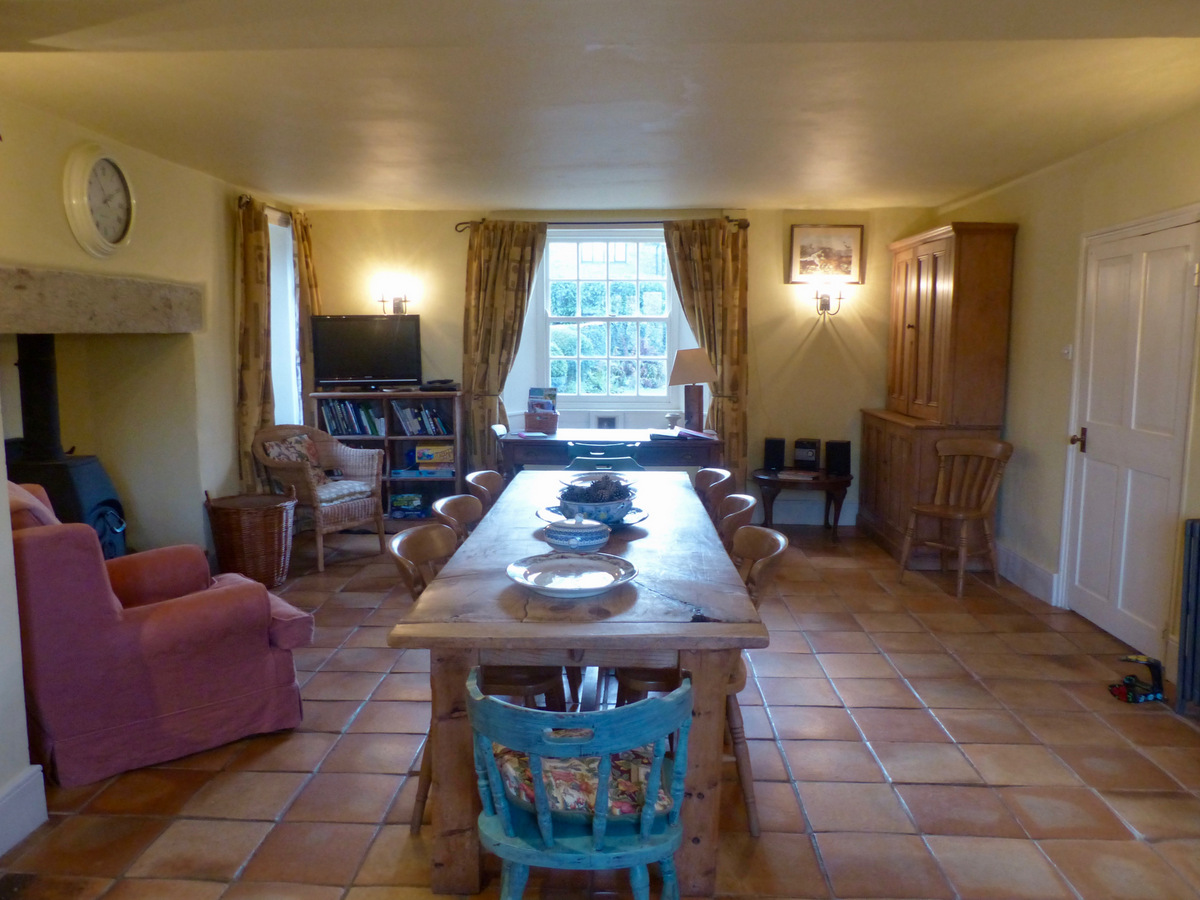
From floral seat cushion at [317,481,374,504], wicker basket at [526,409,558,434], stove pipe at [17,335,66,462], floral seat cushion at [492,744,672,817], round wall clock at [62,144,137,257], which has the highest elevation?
round wall clock at [62,144,137,257]

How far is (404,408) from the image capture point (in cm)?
656

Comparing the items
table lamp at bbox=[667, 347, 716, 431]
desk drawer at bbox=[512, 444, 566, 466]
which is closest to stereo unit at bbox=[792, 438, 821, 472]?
table lamp at bbox=[667, 347, 716, 431]

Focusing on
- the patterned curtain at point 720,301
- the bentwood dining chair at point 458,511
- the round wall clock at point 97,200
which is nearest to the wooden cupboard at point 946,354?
the patterned curtain at point 720,301

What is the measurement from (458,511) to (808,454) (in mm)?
3679

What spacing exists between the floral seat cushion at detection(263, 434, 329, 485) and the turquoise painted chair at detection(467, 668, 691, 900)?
12.8 ft

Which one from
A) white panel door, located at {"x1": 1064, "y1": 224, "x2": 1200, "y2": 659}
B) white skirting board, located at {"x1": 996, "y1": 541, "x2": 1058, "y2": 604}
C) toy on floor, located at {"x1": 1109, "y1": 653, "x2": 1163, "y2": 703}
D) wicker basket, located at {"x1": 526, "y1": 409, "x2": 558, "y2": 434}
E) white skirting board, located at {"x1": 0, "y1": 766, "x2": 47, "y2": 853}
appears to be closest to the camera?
white skirting board, located at {"x1": 0, "y1": 766, "x2": 47, "y2": 853}

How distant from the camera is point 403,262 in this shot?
6656mm

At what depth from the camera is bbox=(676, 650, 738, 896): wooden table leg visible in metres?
2.20

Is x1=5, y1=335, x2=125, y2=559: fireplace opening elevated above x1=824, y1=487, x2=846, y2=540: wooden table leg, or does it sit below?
above

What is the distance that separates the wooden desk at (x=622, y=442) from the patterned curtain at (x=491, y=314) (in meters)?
0.48

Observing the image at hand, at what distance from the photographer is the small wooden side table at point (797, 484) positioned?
6.25 meters

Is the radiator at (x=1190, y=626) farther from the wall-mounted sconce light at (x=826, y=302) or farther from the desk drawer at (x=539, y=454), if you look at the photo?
the desk drawer at (x=539, y=454)

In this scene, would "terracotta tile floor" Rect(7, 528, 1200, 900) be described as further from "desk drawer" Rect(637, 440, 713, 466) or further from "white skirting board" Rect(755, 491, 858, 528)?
"white skirting board" Rect(755, 491, 858, 528)

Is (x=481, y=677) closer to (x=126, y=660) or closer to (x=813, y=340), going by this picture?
(x=126, y=660)
